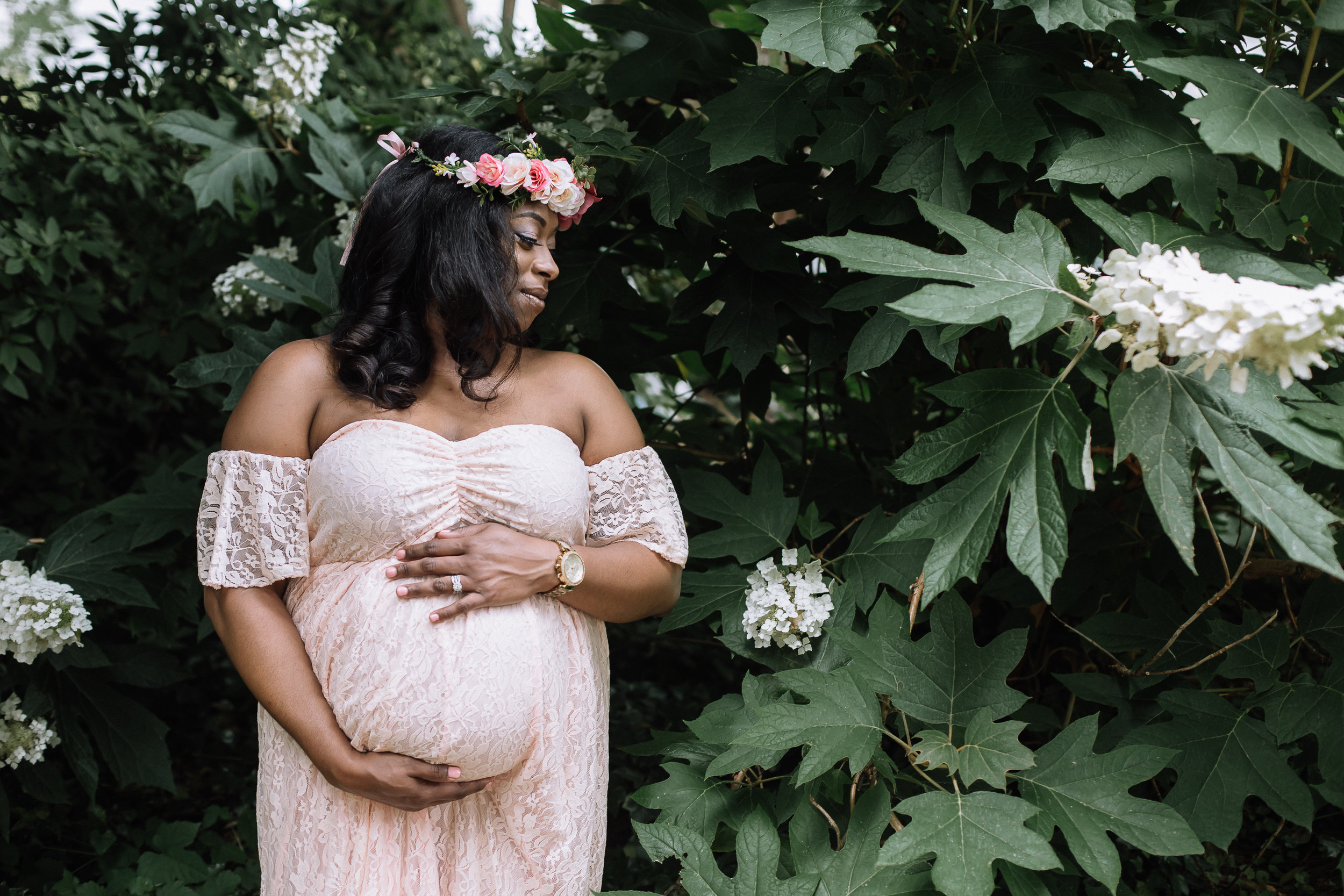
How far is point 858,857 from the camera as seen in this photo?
56.7 inches

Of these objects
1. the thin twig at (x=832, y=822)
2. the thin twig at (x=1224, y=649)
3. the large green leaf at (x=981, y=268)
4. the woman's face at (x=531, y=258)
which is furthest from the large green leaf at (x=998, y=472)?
the woman's face at (x=531, y=258)

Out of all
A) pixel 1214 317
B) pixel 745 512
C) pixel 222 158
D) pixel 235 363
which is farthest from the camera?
pixel 222 158

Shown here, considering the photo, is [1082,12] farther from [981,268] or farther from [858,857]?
[858,857]

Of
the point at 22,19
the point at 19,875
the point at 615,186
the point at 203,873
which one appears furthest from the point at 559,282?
the point at 22,19

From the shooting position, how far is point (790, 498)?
1898 millimetres

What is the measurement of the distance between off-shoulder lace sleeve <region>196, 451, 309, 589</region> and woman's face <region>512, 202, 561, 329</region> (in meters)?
0.48

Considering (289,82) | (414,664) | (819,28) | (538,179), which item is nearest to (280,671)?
(414,664)

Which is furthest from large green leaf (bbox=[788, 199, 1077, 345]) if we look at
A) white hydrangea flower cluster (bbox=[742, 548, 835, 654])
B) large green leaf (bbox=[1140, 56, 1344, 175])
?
white hydrangea flower cluster (bbox=[742, 548, 835, 654])

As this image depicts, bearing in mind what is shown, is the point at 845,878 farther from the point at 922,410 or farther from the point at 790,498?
the point at 922,410

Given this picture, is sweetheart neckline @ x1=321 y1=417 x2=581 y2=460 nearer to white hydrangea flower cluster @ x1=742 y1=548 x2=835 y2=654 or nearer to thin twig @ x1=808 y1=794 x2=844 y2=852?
white hydrangea flower cluster @ x1=742 y1=548 x2=835 y2=654

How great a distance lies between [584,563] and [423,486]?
304mm

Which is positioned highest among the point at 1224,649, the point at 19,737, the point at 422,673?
the point at 422,673

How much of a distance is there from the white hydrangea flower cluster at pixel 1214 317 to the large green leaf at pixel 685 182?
2.46 ft

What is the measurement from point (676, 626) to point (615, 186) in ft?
2.97
